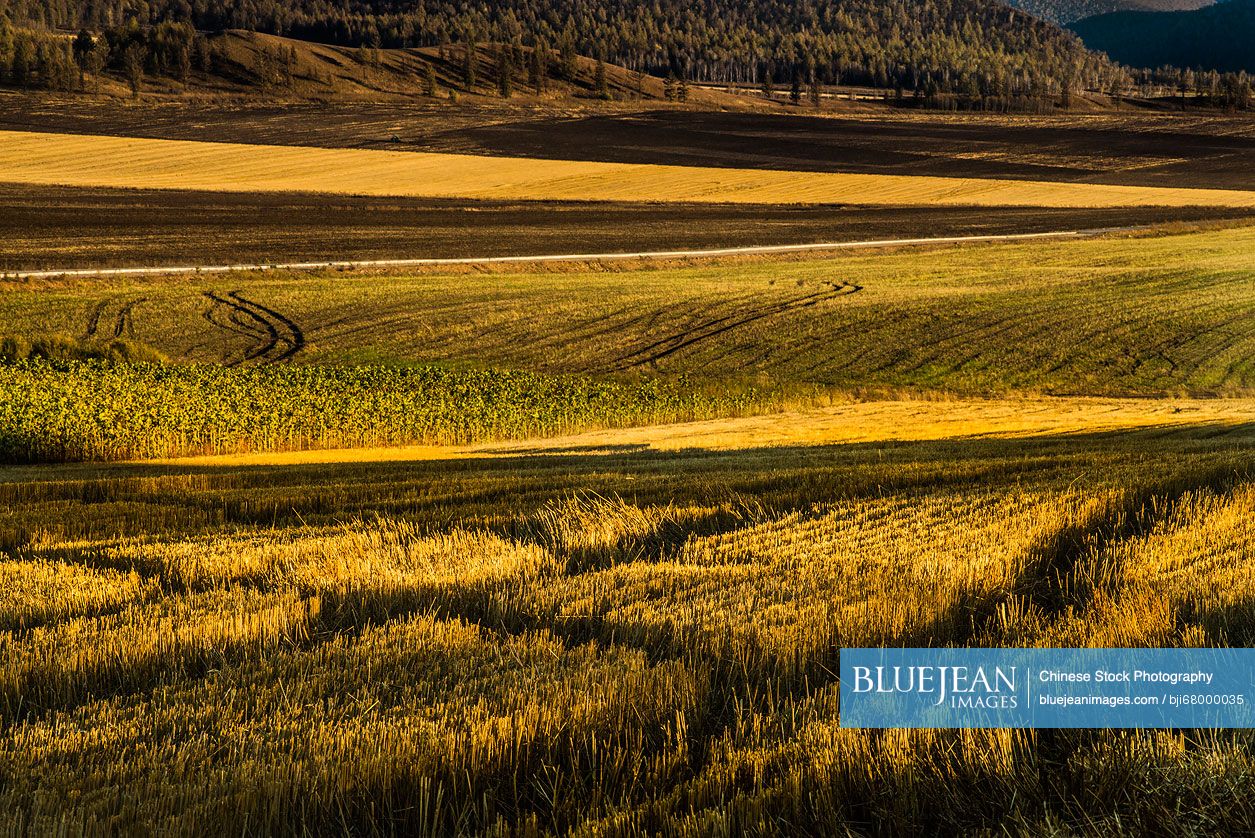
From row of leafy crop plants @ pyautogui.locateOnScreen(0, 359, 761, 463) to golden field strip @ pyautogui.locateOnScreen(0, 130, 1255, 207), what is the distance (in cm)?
6026

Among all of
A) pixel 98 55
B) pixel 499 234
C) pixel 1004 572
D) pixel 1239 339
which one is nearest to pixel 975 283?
pixel 1239 339

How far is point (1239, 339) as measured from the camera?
131 ft

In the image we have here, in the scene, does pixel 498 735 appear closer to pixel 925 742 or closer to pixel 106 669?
pixel 925 742

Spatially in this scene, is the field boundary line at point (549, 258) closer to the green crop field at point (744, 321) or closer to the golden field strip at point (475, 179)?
the green crop field at point (744, 321)

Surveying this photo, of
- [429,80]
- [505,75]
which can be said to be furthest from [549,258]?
[429,80]

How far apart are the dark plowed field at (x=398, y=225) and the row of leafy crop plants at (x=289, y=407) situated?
28666mm

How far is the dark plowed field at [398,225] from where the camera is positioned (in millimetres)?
59781

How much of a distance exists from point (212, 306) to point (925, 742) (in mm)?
45356

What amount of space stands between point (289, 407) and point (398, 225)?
48.3 m

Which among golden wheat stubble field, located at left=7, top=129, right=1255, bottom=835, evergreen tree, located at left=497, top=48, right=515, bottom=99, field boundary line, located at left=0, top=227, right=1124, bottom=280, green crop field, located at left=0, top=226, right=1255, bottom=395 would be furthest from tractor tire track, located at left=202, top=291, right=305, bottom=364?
evergreen tree, located at left=497, top=48, right=515, bottom=99

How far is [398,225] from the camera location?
2832 inches

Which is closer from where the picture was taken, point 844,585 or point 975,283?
point 844,585

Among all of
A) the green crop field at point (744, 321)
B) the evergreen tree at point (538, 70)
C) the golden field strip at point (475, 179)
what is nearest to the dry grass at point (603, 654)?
the green crop field at point (744, 321)

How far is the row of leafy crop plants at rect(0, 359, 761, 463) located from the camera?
70.7 feet
